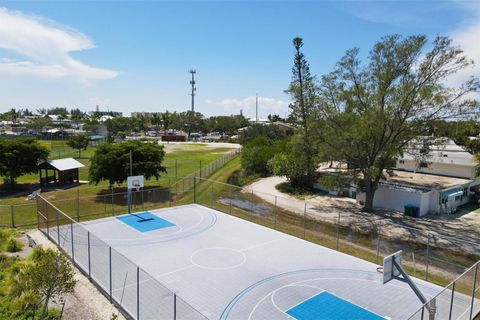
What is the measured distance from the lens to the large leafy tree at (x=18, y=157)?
34562 mm

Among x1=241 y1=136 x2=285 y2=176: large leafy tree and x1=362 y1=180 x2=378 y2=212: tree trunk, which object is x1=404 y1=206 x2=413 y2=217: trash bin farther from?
x1=241 y1=136 x2=285 y2=176: large leafy tree

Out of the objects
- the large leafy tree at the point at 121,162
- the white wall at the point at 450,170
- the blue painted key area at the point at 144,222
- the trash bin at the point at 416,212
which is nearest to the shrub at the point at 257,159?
the large leafy tree at the point at 121,162

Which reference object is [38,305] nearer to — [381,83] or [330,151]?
[330,151]

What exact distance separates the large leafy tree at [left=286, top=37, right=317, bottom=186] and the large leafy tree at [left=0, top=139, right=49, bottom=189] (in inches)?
975

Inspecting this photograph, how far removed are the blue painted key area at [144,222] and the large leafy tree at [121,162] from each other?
6.37 metres

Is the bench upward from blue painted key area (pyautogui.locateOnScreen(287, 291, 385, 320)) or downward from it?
upward

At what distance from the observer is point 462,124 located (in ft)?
84.1

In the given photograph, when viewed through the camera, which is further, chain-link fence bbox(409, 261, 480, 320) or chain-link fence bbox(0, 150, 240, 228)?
chain-link fence bbox(0, 150, 240, 228)

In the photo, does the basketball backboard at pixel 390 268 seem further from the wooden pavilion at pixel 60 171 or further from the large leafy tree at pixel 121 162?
the wooden pavilion at pixel 60 171

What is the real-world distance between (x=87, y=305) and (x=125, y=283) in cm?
138

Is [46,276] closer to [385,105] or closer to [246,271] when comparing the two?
[246,271]

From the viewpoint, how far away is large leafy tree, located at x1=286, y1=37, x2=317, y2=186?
3142 centimetres

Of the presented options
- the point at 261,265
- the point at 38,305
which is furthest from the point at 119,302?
the point at 261,265

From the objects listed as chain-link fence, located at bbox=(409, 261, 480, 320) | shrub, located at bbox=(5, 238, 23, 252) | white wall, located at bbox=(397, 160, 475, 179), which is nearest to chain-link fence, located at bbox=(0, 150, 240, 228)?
shrub, located at bbox=(5, 238, 23, 252)
